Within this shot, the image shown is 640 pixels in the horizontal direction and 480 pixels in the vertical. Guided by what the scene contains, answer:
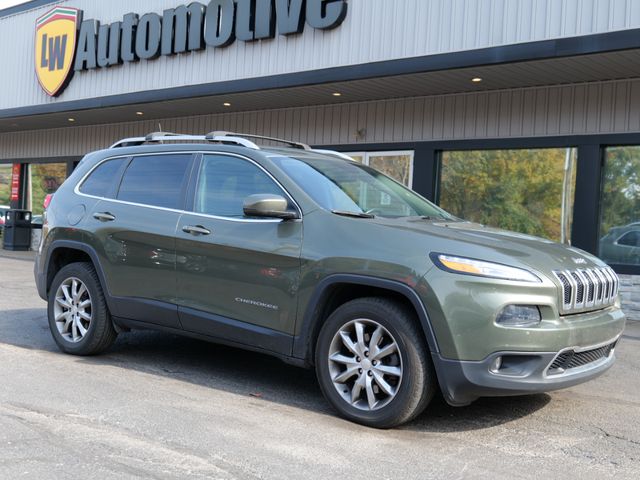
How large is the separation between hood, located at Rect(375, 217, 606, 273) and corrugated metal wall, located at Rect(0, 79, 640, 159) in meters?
6.14

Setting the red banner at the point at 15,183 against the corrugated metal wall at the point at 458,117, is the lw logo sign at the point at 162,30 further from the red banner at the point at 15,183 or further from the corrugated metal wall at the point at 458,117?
the red banner at the point at 15,183

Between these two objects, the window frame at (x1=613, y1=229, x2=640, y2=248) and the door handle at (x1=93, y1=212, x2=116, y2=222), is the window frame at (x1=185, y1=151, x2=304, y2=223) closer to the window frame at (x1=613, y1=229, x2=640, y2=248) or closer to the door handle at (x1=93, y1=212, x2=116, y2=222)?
the door handle at (x1=93, y1=212, x2=116, y2=222)

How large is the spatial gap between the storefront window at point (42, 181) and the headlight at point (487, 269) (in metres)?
18.1

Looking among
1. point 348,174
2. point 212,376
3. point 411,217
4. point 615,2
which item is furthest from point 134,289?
point 615,2

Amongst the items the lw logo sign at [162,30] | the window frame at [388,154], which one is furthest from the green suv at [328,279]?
the window frame at [388,154]

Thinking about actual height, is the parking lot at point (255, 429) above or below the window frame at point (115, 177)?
below

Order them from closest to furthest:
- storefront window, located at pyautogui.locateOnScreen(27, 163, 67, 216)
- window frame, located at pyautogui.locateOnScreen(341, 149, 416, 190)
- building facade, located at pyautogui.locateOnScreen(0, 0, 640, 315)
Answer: building facade, located at pyautogui.locateOnScreen(0, 0, 640, 315)
window frame, located at pyautogui.locateOnScreen(341, 149, 416, 190)
storefront window, located at pyautogui.locateOnScreen(27, 163, 67, 216)

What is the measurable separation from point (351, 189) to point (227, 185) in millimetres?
969

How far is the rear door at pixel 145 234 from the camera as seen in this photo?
5.52 metres

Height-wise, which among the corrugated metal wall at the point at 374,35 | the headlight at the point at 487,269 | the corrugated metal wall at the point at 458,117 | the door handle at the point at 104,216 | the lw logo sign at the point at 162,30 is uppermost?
the lw logo sign at the point at 162,30

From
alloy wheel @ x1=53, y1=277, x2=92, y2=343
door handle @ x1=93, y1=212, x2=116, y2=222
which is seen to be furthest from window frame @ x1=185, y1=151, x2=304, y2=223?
alloy wheel @ x1=53, y1=277, x2=92, y2=343

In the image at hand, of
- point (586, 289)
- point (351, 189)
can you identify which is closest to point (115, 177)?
point (351, 189)

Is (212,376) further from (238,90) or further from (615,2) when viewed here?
(238,90)

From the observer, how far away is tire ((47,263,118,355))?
5996 millimetres
